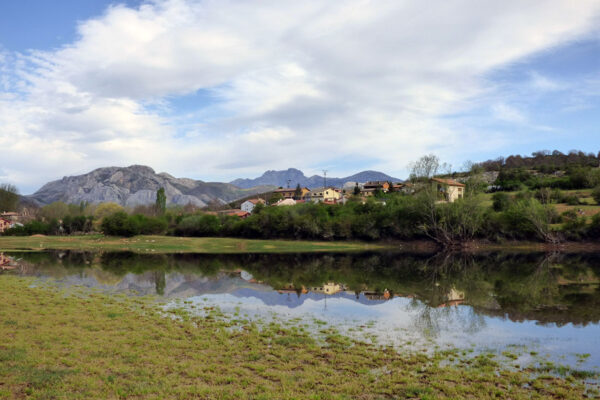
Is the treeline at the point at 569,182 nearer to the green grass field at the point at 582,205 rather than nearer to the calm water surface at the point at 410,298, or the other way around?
the green grass field at the point at 582,205

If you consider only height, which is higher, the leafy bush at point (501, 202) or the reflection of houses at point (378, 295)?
the leafy bush at point (501, 202)

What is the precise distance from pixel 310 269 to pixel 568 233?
191 feet

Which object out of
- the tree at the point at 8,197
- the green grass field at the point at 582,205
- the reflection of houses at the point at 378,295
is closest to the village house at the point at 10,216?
the tree at the point at 8,197

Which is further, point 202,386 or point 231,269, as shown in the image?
point 231,269

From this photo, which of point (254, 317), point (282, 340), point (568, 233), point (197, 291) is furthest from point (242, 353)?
point (568, 233)

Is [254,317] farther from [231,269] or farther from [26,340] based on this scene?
[231,269]

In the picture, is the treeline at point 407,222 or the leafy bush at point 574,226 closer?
the leafy bush at point 574,226

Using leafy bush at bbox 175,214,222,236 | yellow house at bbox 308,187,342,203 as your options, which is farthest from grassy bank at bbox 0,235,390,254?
yellow house at bbox 308,187,342,203

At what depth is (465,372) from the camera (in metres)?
13.0

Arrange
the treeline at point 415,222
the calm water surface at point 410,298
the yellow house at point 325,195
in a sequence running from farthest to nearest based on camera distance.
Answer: the yellow house at point 325,195 → the treeline at point 415,222 → the calm water surface at point 410,298

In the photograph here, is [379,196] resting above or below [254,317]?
above

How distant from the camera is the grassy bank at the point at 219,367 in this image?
11.1 meters

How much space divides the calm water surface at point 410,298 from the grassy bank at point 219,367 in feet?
9.15

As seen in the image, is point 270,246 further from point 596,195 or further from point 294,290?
point 596,195
